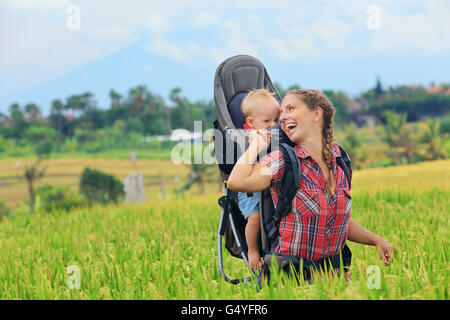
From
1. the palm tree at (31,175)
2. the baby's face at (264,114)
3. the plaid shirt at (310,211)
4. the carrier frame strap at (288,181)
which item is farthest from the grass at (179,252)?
the palm tree at (31,175)

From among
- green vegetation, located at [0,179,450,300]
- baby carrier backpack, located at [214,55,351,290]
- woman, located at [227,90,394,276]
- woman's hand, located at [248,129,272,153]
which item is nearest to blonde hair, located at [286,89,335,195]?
woman, located at [227,90,394,276]

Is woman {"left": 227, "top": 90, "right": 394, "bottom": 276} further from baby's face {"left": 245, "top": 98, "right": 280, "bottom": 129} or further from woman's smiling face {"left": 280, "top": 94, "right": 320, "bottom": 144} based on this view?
baby's face {"left": 245, "top": 98, "right": 280, "bottom": 129}

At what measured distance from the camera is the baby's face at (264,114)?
315 centimetres

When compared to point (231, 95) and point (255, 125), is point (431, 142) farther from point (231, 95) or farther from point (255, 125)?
point (255, 125)

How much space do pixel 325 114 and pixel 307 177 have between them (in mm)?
387

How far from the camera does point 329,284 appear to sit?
273 cm

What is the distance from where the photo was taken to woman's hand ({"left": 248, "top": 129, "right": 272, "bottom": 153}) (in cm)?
269

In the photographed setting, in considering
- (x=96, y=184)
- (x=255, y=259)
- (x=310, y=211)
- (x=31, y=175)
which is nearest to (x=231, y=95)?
(x=255, y=259)

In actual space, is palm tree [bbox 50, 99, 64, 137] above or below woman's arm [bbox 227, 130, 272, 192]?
above

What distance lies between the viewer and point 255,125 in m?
3.18

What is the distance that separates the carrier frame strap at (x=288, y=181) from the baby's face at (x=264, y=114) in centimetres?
51

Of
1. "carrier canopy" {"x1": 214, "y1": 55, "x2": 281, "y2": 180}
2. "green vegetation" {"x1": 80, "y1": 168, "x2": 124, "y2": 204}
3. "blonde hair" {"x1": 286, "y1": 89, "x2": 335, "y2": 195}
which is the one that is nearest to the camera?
"blonde hair" {"x1": 286, "y1": 89, "x2": 335, "y2": 195}
